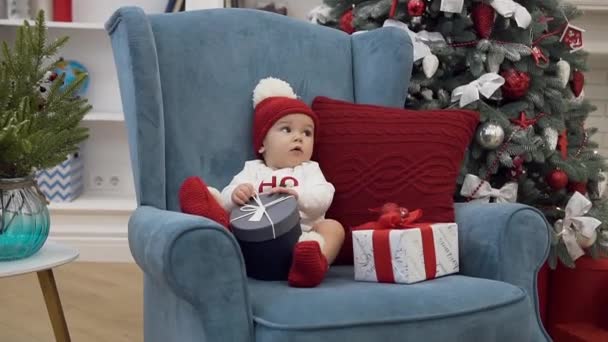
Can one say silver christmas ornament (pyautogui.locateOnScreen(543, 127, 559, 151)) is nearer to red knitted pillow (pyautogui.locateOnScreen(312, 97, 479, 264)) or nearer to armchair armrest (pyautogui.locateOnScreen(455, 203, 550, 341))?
red knitted pillow (pyautogui.locateOnScreen(312, 97, 479, 264))

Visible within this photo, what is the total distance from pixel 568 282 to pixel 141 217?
147cm

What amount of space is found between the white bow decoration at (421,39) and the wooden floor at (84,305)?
119 centimetres

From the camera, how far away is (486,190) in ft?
7.05

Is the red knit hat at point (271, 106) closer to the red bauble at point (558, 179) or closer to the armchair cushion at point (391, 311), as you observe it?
the armchair cushion at point (391, 311)

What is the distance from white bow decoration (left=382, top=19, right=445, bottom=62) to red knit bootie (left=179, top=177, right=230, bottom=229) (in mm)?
916

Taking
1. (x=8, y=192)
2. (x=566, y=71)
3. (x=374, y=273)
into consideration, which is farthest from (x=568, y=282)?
(x=8, y=192)

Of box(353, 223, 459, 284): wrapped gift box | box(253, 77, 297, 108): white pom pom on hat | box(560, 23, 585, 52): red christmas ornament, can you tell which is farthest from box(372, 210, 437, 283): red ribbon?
box(560, 23, 585, 52): red christmas ornament

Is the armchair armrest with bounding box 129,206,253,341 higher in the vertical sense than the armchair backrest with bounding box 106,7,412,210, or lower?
lower

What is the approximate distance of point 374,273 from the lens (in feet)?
4.53

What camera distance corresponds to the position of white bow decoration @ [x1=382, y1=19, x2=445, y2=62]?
2109mm

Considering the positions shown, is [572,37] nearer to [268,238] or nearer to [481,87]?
[481,87]

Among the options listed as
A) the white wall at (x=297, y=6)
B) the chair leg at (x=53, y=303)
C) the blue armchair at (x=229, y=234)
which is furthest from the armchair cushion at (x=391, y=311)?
the white wall at (x=297, y=6)

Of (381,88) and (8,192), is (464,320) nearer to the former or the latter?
(381,88)

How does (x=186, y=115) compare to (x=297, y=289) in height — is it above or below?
above
